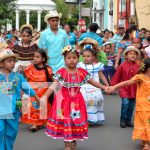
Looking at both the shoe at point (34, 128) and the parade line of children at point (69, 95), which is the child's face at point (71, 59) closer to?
the parade line of children at point (69, 95)

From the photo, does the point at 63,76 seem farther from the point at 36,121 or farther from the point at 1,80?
the point at 36,121

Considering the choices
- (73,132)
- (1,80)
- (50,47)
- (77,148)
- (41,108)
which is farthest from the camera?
(50,47)

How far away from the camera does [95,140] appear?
8258 mm

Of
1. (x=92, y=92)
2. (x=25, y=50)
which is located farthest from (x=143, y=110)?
(x=25, y=50)

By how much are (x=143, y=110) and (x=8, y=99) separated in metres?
2.08

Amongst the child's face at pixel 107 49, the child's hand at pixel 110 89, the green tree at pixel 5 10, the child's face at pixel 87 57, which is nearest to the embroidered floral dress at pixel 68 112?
the child's hand at pixel 110 89

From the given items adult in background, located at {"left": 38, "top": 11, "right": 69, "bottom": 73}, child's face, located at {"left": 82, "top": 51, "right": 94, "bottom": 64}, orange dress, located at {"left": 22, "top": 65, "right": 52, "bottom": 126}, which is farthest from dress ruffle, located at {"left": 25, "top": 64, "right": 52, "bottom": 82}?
adult in background, located at {"left": 38, "top": 11, "right": 69, "bottom": 73}

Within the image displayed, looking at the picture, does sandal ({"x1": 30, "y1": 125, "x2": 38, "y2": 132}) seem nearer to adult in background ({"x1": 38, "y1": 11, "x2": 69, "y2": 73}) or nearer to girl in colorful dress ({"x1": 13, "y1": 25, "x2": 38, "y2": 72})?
girl in colorful dress ({"x1": 13, "y1": 25, "x2": 38, "y2": 72})

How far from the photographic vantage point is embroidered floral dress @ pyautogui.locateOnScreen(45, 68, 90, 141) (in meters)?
7.25

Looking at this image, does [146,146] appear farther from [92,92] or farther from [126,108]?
[92,92]

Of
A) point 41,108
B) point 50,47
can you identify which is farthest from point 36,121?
point 50,47

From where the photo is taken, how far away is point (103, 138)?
27.6 feet

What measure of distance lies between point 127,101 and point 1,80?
3159mm

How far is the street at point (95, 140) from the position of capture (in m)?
7.77
